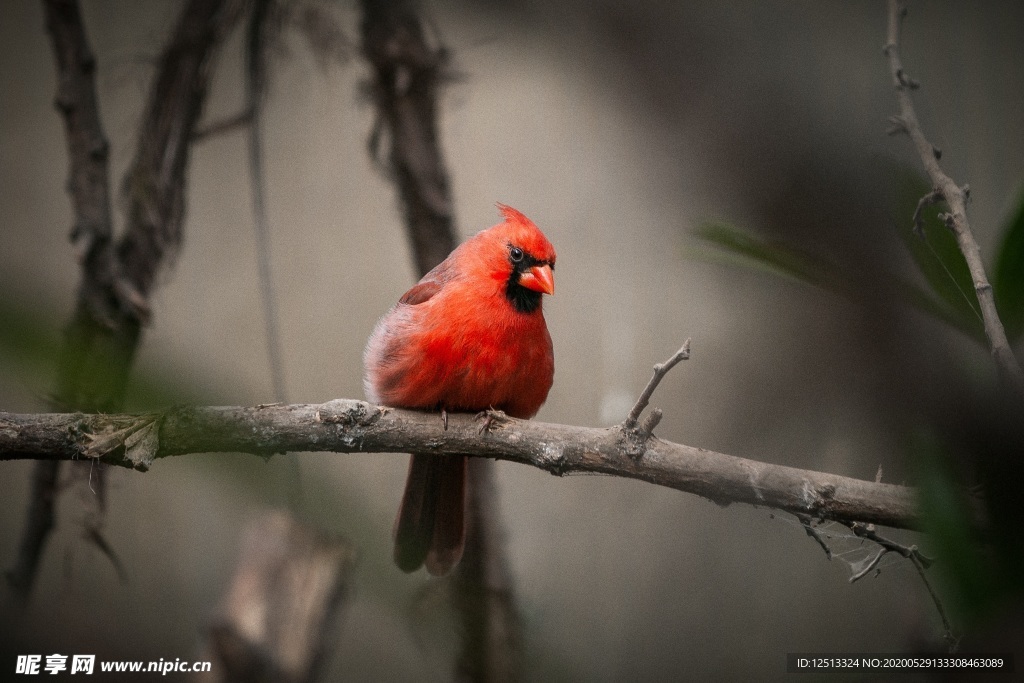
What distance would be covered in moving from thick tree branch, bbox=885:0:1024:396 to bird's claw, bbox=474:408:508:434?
89cm

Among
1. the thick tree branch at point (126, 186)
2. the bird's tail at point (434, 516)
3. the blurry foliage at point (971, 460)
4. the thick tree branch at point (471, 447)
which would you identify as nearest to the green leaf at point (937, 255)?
the blurry foliage at point (971, 460)

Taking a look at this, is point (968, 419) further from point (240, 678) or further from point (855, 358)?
point (240, 678)

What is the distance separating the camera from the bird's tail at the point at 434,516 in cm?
204

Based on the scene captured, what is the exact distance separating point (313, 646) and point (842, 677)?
168 cm

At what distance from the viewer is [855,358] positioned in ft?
4.78

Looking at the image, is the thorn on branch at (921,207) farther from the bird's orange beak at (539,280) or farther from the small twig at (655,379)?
the bird's orange beak at (539,280)

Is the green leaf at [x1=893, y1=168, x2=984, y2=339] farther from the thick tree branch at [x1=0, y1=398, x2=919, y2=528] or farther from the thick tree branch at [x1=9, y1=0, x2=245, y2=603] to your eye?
the thick tree branch at [x1=9, y1=0, x2=245, y2=603]

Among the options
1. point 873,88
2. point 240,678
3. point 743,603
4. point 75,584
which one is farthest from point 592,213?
point 75,584

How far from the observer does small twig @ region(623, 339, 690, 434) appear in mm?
1192

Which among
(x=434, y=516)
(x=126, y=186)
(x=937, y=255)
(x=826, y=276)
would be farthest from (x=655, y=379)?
(x=126, y=186)

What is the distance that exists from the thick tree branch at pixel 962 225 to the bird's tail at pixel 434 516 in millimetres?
1302

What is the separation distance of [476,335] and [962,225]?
3.44 feet

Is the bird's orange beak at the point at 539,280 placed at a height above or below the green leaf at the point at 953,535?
above

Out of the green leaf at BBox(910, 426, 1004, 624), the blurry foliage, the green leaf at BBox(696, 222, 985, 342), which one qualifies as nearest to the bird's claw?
the green leaf at BBox(696, 222, 985, 342)
